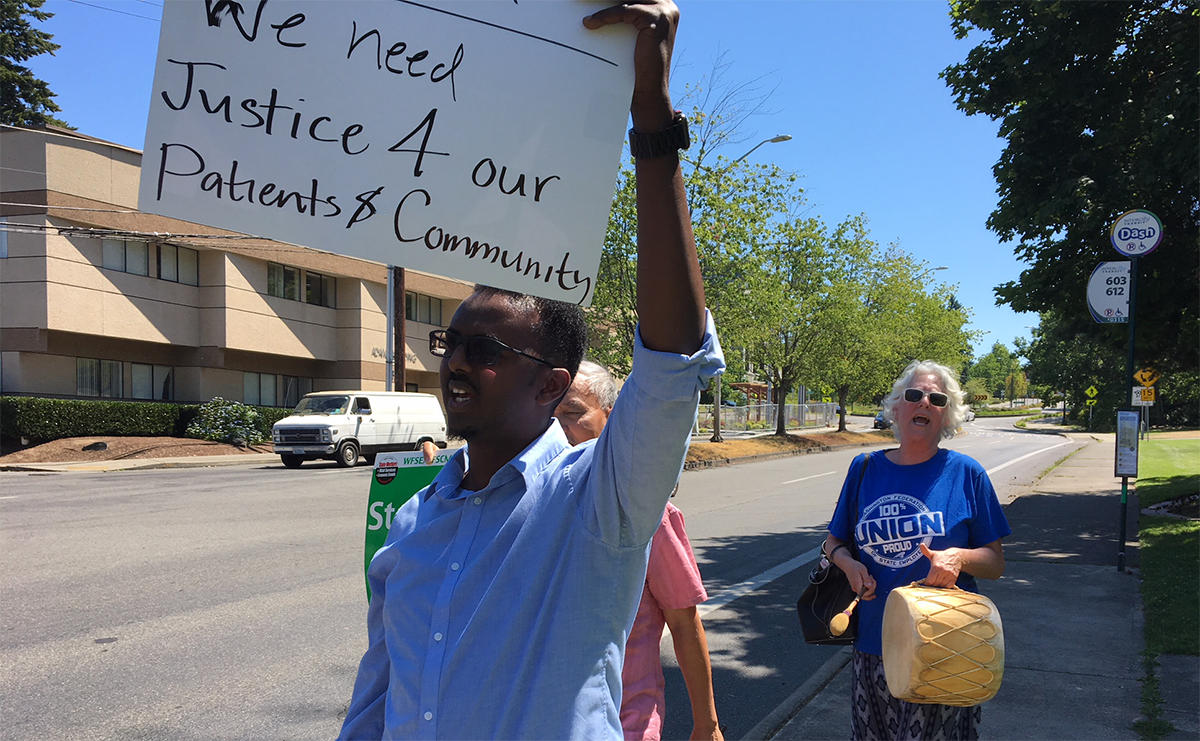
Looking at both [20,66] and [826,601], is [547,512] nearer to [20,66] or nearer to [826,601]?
[826,601]

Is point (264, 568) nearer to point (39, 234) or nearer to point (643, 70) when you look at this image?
point (643, 70)

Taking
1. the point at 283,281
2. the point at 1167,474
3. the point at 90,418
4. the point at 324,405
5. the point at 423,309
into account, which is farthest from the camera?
the point at 423,309

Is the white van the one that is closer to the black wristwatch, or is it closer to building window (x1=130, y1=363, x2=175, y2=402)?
building window (x1=130, y1=363, x2=175, y2=402)

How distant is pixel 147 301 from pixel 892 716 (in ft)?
96.8

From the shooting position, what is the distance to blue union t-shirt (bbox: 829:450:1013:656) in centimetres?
316

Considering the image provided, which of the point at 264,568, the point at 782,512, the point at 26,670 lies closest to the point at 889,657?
the point at 26,670

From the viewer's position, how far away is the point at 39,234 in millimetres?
24250

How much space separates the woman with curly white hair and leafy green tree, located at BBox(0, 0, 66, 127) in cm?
4225

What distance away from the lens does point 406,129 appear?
1.68 metres

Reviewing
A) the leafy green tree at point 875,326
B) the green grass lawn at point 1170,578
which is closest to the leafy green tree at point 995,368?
the leafy green tree at point 875,326

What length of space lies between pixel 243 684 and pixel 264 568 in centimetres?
342

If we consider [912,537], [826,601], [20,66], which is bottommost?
[826,601]

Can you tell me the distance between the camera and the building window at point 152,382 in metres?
28.6

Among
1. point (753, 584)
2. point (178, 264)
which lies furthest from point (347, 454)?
point (753, 584)
